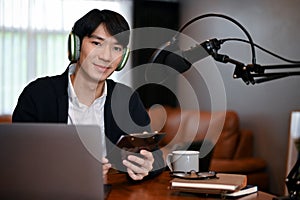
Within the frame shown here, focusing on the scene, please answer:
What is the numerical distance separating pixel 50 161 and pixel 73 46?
82 cm

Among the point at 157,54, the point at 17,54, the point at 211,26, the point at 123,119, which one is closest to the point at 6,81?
the point at 17,54

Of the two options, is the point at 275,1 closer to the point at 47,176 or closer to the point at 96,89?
the point at 96,89

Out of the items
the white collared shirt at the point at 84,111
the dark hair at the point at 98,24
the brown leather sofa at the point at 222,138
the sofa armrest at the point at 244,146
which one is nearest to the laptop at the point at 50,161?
the white collared shirt at the point at 84,111

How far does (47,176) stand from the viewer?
136cm

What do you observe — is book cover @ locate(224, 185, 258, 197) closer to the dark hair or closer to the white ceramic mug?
the white ceramic mug

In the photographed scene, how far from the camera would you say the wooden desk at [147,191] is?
168 centimetres

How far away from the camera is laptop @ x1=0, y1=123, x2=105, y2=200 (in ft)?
4.31

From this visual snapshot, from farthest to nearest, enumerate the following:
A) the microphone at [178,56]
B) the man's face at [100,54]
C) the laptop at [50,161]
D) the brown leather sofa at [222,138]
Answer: the brown leather sofa at [222,138] → the man's face at [100,54] → the microphone at [178,56] → the laptop at [50,161]

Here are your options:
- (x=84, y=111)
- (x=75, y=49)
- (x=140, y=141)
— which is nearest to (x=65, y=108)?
(x=84, y=111)

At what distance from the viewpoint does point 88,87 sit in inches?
83.5

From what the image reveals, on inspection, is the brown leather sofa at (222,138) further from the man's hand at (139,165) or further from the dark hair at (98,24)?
the man's hand at (139,165)

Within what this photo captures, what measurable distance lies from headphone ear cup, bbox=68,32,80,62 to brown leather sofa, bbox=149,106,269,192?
2.22 m

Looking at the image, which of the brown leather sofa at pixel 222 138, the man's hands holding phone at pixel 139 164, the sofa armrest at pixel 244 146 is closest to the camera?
the man's hands holding phone at pixel 139 164

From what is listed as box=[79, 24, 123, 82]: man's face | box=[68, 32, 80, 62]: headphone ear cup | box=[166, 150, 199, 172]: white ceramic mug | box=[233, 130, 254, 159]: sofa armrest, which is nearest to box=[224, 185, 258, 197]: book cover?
box=[166, 150, 199, 172]: white ceramic mug
